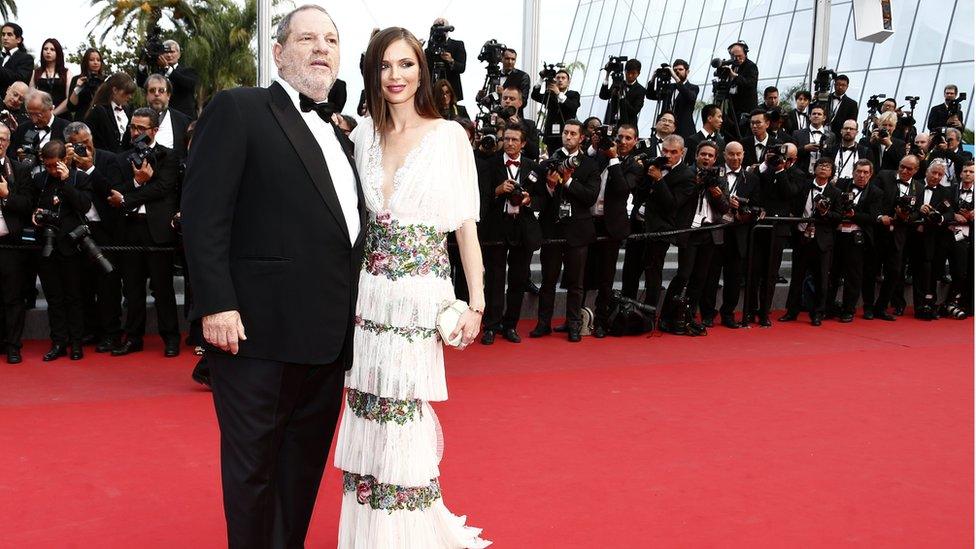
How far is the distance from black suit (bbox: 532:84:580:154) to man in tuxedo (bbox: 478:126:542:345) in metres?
1.92

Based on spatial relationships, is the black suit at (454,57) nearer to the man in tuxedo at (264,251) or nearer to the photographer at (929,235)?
the photographer at (929,235)

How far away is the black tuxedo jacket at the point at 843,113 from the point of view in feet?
34.8

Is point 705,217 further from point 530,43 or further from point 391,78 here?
point 391,78

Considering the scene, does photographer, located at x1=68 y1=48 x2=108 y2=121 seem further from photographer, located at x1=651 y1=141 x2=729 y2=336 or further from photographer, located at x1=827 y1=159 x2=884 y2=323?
photographer, located at x1=827 y1=159 x2=884 y2=323

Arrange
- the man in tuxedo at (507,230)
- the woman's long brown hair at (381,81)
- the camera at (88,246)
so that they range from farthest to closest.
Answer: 1. the man in tuxedo at (507,230)
2. the camera at (88,246)
3. the woman's long brown hair at (381,81)

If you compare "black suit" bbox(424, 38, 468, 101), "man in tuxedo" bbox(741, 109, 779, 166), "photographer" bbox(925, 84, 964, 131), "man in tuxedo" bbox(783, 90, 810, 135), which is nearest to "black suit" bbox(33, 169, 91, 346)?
"black suit" bbox(424, 38, 468, 101)

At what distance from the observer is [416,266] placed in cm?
266

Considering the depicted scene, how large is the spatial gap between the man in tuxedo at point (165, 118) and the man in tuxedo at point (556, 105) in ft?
11.8

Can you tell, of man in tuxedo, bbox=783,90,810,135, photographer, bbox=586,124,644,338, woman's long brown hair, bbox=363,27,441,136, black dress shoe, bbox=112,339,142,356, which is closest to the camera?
woman's long brown hair, bbox=363,27,441,136

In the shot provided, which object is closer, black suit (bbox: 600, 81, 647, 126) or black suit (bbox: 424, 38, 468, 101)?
black suit (bbox: 424, 38, 468, 101)

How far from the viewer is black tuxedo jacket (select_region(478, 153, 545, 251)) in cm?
684

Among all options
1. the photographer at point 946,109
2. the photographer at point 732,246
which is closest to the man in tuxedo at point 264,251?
the photographer at point 732,246

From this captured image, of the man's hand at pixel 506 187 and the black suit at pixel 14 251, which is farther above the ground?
the man's hand at pixel 506 187

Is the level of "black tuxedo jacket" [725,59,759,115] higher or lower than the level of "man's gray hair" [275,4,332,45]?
higher
